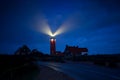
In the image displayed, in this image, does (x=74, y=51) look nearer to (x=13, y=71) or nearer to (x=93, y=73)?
(x=93, y=73)

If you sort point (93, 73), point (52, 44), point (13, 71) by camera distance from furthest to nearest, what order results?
point (52, 44)
point (93, 73)
point (13, 71)

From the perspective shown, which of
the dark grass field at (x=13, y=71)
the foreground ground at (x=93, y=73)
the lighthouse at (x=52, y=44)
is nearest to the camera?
the dark grass field at (x=13, y=71)

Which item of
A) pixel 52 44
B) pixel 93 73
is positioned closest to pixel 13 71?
pixel 93 73

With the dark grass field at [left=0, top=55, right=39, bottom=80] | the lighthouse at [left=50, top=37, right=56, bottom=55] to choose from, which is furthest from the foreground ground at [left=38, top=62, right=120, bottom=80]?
the lighthouse at [left=50, top=37, right=56, bottom=55]

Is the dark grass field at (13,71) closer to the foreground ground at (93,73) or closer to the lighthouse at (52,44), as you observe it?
the foreground ground at (93,73)

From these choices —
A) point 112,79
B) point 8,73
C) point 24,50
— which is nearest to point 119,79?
point 112,79

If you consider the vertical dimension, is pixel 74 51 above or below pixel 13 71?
above

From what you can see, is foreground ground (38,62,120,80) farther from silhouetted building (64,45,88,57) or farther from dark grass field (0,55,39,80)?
silhouetted building (64,45,88,57)

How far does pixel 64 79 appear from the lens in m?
27.2

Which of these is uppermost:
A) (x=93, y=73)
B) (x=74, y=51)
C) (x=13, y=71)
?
(x=74, y=51)

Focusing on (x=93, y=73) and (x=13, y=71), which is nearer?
(x=13, y=71)

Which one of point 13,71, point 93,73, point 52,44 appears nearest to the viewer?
point 13,71

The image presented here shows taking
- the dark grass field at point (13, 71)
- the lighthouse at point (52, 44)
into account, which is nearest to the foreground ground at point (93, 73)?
the dark grass field at point (13, 71)

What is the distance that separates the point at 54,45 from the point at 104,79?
106m
